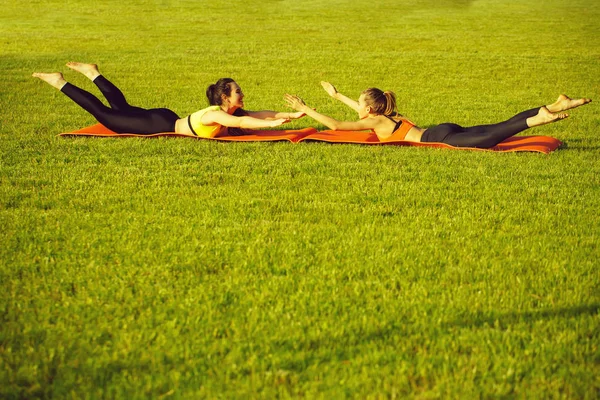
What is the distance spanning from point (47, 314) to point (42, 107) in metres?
8.44

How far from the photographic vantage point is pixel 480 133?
823cm

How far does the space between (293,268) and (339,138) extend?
4.36 meters

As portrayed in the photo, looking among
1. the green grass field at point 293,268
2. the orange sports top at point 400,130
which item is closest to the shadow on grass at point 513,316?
the green grass field at point 293,268

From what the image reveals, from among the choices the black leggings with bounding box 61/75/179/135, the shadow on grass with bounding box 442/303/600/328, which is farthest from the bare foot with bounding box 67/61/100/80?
the shadow on grass with bounding box 442/303/600/328

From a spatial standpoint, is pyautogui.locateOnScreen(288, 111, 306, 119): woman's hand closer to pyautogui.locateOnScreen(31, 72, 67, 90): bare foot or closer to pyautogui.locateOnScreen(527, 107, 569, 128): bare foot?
pyautogui.locateOnScreen(527, 107, 569, 128): bare foot

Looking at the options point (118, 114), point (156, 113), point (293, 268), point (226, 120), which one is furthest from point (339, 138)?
point (293, 268)

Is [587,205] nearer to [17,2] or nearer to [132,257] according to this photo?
[132,257]

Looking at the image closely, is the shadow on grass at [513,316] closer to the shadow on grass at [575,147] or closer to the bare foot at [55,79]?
the shadow on grass at [575,147]

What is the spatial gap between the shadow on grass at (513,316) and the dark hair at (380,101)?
505cm

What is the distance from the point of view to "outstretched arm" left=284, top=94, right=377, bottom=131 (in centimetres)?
802

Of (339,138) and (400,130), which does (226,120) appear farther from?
(400,130)

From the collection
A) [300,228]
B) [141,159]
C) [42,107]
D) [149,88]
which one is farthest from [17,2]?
[300,228]

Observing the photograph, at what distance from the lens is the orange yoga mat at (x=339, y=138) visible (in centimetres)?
832

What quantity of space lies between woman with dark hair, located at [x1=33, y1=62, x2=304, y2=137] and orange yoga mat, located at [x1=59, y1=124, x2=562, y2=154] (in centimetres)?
10
